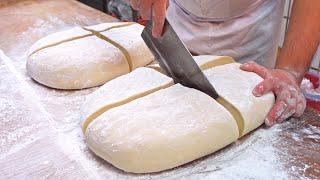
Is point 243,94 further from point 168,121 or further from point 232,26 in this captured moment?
point 232,26

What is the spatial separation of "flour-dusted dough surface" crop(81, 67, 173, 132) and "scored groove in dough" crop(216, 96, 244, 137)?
0.51 feet

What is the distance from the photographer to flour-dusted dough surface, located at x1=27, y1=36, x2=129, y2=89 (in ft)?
3.81

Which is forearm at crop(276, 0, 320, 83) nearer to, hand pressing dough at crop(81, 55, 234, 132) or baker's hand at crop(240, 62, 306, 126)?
baker's hand at crop(240, 62, 306, 126)

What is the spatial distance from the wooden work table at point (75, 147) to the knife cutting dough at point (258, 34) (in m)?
0.08

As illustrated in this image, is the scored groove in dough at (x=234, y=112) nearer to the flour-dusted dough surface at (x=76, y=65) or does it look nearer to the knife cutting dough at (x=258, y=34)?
the knife cutting dough at (x=258, y=34)

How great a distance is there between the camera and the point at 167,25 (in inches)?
36.8

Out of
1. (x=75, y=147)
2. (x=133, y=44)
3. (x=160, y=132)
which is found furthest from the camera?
(x=133, y=44)

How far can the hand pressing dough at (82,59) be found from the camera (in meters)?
1.16

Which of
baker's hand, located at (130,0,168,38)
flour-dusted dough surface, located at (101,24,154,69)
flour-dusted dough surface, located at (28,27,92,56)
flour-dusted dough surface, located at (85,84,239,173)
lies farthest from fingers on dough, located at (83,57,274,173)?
flour-dusted dough surface, located at (28,27,92,56)

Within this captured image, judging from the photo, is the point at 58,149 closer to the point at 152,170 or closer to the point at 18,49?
the point at 152,170

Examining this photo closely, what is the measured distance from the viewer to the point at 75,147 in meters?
0.94

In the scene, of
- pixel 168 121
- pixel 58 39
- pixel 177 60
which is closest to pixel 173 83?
pixel 177 60

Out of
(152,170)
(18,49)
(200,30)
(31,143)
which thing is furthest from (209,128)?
(18,49)

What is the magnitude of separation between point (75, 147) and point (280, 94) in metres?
0.54
